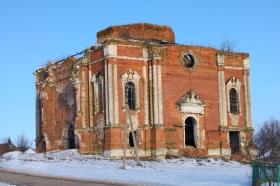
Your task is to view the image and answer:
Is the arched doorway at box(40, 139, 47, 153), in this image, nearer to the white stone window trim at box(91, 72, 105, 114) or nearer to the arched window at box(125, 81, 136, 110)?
the white stone window trim at box(91, 72, 105, 114)

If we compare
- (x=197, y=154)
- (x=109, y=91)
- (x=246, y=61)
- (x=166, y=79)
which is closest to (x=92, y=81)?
(x=109, y=91)

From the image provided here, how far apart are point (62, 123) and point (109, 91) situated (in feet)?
22.5

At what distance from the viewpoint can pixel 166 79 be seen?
1540 inches

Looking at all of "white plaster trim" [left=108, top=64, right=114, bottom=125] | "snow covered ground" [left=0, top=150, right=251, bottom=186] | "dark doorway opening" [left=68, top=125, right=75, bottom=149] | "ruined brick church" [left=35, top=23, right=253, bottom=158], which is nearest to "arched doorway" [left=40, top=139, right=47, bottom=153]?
"ruined brick church" [left=35, top=23, right=253, bottom=158]

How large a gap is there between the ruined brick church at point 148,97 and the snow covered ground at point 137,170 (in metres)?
2.01

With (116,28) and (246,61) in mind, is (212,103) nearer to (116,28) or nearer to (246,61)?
(246,61)

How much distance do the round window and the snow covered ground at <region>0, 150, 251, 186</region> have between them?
7085mm

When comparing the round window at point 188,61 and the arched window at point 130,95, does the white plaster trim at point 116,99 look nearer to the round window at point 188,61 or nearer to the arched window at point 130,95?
the arched window at point 130,95

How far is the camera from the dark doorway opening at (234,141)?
4222 cm

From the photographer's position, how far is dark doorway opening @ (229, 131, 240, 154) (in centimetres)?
4222

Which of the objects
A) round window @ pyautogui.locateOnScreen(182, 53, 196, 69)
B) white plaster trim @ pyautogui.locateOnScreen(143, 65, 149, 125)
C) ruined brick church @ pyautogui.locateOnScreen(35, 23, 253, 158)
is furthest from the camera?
round window @ pyautogui.locateOnScreen(182, 53, 196, 69)

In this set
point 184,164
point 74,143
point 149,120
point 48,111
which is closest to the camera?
point 184,164

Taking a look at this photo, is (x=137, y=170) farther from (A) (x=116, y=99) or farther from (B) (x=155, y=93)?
(B) (x=155, y=93)

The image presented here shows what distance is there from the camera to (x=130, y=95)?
3828cm
